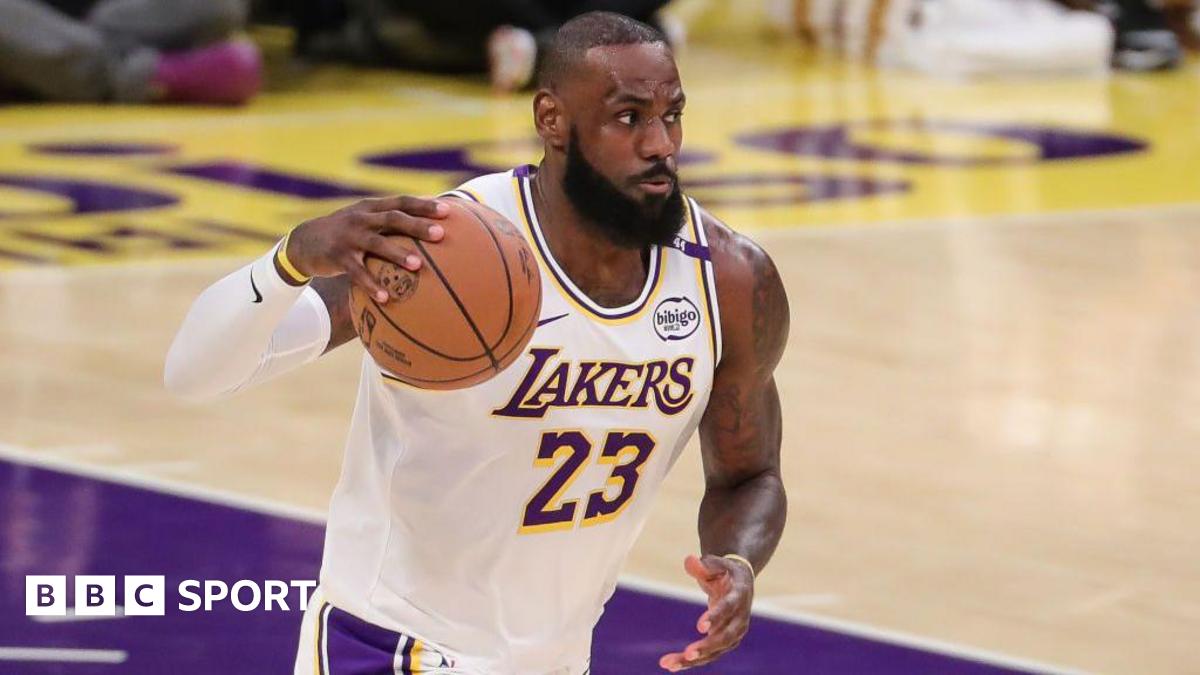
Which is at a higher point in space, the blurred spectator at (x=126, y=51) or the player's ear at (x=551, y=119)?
the player's ear at (x=551, y=119)

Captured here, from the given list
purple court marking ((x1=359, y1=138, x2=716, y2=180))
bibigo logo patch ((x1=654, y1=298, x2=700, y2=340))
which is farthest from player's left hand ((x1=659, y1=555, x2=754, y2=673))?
purple court marking ((x1=359, y1=138, x2=716, y2=180))

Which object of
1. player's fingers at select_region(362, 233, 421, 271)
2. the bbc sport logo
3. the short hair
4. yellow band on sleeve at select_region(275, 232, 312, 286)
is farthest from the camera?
the bbc sport logo

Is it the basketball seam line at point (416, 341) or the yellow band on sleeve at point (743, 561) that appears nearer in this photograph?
the basketball seam line at point (416, 341)

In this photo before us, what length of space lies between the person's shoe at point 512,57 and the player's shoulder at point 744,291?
34.7 ft

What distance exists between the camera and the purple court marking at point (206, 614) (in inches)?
207

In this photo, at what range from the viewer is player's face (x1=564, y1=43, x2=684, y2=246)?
3373mm

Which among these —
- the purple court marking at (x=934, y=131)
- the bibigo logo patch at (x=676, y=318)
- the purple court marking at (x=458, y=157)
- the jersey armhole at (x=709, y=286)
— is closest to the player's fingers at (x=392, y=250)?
the bibigo logo patch at (x=676, y=318)

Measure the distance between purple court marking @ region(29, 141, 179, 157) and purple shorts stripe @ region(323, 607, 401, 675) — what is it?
29.1ft

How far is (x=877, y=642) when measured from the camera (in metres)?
5.50

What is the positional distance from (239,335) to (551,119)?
1.88 feet

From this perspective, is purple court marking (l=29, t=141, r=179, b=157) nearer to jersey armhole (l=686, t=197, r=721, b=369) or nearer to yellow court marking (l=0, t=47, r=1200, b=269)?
yellow court marking (l=0, t=47, r=1200, b=269)

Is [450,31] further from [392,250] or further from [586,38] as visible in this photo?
[392,250]

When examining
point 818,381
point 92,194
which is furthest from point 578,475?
point 92,194

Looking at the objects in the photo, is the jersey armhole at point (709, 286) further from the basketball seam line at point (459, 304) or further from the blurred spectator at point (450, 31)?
the blurred spectator at point (450, 31)
